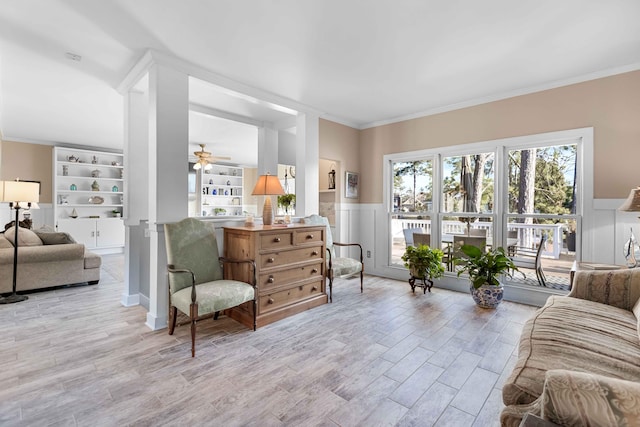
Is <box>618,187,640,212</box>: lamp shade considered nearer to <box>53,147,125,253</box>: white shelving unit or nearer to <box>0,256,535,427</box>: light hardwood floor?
<box>0,256,535,427</box>: light hardwood floor

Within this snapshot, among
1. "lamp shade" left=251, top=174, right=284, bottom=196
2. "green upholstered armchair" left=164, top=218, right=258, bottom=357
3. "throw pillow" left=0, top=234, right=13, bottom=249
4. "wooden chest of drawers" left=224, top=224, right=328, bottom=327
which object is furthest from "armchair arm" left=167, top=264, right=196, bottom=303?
"throw pillow" left=0, top=234, right=13, bottom=249

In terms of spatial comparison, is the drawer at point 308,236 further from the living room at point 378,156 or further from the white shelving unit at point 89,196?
the white shelving unit at point 89,196

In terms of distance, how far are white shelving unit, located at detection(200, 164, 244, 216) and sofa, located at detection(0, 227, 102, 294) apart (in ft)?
14.8

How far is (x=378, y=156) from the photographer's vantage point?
17.3ft

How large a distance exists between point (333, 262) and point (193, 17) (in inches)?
119

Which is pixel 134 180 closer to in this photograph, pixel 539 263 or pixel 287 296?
pixel 287 296

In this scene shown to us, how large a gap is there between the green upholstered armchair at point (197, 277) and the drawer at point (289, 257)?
0.69 feet

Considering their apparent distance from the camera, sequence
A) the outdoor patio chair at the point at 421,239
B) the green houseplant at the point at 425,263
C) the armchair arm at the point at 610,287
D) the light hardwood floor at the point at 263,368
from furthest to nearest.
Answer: the outdoor patio chair at the point at 421,239 < the green houseplant at the point at 425,263 < the armchair arm at the point at 610,287 < the light hardwood floor at the point at 263,368

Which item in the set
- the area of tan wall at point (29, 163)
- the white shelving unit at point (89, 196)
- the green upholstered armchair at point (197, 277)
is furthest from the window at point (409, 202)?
the area of tan wall at point (29, 163)

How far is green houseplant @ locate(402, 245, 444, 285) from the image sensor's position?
4129mm

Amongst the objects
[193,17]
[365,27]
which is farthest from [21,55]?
[365,27]

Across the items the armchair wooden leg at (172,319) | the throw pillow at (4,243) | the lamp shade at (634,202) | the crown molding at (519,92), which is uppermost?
the crown molding at (519,92)

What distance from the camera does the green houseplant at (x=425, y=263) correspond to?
163 inches

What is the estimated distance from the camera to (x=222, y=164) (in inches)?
383
